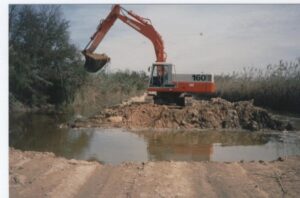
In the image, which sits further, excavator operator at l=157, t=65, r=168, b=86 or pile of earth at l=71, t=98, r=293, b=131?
pile of earth at l=71, t=98, r=293, b=131

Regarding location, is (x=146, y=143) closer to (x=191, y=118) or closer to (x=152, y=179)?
(x=191, y=118)

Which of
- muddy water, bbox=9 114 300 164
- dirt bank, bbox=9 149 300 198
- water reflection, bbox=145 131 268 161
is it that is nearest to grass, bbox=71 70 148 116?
muddy water, bbox=9 114 300 164

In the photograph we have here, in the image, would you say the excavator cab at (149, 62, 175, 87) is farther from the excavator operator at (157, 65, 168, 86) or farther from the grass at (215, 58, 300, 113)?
the grass at (215, 58, 300, 113)

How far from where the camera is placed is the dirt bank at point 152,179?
486cm

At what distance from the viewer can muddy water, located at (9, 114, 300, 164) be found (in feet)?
22.6

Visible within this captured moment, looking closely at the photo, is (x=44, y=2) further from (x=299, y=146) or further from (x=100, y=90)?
(x=100, y=90)

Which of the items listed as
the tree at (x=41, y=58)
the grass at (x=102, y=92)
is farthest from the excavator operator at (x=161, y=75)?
the tree at (x=41, y=58)

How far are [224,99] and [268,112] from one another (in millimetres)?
1230

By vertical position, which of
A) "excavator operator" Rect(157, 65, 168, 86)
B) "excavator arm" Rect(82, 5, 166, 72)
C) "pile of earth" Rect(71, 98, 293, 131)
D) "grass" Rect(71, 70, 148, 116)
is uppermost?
"excavator arm" Rect(82, 5, 166, 72)

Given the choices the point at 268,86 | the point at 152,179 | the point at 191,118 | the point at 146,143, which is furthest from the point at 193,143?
the point at 152,179

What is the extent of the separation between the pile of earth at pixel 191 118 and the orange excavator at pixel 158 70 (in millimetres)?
324

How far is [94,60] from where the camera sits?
856 cm

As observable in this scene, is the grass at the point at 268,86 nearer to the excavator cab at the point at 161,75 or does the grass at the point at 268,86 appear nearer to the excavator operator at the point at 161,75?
the excavator cab at the point at 161,75

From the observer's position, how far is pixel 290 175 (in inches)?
210
